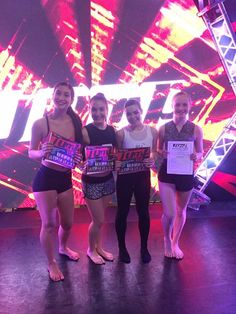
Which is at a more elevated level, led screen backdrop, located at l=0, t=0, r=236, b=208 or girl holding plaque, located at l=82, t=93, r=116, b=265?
led screen backdrop, located at l=0, t=0, r=236, b=208

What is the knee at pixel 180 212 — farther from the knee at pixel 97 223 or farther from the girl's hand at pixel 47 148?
the girl's hand at pixel 47 148

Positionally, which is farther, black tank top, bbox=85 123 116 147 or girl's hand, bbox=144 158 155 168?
girl's hand, bbox=144 158 155 168

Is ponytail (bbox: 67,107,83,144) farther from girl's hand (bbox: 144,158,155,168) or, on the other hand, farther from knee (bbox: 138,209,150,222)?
knee (bbox: 138,209,150,222)

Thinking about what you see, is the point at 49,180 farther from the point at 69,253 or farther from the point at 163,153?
the point at 163,153

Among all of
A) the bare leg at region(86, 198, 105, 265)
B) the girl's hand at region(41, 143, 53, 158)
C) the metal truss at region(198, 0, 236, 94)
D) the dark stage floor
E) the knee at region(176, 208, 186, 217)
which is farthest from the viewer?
the metal truss at region(198, 0, 236, 94)

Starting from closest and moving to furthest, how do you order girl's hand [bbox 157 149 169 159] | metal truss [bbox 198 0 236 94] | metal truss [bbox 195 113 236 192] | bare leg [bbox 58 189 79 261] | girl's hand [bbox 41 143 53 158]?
1. girl's hand [bbox 41 143 53 158]
2. bare leg [bbox 58 189 79 261]
3. girl's hand [bbox 157 149 169 159]
4. metal truss [bbox 198 0 236 94]
5. metal truss [bbox 195 113 236 192]

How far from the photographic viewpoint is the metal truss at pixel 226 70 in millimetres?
4301

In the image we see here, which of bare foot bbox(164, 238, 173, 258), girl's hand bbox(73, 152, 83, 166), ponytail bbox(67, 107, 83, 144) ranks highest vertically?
ponytail bbox(67, 107, 83, 144)

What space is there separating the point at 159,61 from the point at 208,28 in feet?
2.65

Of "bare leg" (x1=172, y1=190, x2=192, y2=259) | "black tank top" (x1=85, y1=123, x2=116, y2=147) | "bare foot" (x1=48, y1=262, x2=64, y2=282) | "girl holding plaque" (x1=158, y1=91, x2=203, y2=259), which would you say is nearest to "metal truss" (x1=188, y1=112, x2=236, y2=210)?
"bare leg" (x1=172, y1=190, x2=192, y2=259)

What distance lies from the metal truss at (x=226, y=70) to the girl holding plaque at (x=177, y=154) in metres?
1.82

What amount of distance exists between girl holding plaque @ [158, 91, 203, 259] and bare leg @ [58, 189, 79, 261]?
0.87 meters

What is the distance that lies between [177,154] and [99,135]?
75 centimetres

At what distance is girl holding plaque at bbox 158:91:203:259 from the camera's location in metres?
2.91
